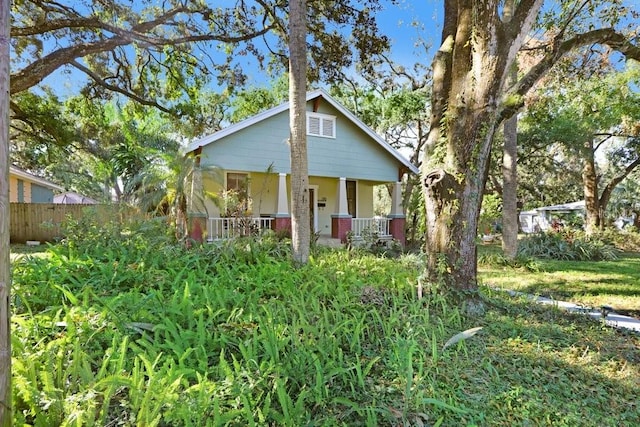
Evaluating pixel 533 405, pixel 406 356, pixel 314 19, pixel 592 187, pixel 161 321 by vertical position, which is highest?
pixel 314 19

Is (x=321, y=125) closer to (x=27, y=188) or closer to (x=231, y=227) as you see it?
(x=231, y=227)

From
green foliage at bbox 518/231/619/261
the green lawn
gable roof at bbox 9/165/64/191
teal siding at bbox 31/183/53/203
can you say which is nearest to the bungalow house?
green foliage at bbox 518/231/619/261

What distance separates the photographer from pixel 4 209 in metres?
1.42

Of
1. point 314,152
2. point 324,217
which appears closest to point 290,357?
point 314,152

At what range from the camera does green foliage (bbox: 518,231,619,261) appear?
11438 millimetres

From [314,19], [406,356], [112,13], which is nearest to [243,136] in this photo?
[314,19]

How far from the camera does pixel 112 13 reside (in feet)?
31.2

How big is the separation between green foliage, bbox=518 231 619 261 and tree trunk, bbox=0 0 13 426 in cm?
1208

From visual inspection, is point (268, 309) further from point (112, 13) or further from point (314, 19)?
point (112, 13)

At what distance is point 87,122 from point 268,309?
46.8 ft

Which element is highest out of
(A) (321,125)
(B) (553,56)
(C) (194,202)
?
(A) (321,125)

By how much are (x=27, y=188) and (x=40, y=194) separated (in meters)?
1.66

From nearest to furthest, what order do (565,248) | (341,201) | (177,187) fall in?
1. (177,187)
2. (565,248)
3. (341,201)

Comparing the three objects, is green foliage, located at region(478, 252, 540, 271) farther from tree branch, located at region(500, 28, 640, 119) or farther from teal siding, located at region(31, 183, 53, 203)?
teal siding, located at region(31, 183, 53, 203)
